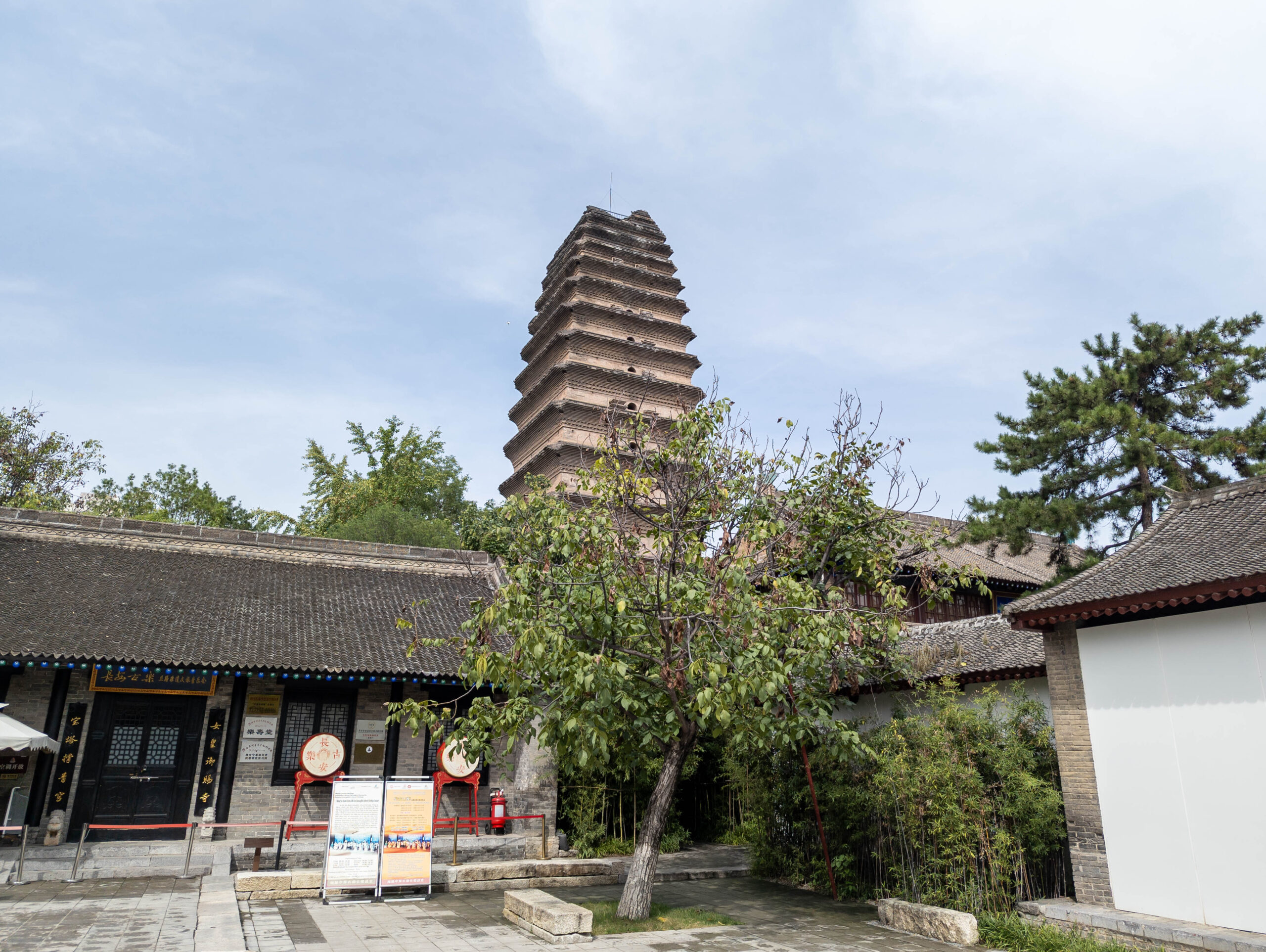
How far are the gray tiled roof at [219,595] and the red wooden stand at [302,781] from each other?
1623mm

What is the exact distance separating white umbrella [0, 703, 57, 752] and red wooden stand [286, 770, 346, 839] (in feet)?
11.3

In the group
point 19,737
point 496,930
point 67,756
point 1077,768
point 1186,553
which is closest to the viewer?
point 496,930

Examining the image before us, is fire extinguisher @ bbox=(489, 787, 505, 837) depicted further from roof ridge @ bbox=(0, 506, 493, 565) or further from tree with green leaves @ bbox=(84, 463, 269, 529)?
tree with green leaves @ bbox=(84, 463, 269, 529)

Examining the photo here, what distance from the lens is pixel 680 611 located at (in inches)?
303

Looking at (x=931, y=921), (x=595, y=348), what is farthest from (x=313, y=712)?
(x=595, y=348)

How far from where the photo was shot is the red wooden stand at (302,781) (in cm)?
1232

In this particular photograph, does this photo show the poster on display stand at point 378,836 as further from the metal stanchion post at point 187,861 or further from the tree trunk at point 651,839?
the tree trunk at point 651,839

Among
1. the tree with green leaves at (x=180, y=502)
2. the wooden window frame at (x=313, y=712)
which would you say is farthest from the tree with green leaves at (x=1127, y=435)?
the tree with green leaves at (x=180, y=502)

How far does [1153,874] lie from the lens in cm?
774

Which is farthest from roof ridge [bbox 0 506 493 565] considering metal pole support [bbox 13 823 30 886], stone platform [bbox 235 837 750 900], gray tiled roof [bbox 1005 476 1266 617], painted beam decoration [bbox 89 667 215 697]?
gray tiled roof [bbox 1005 476 1266 617]

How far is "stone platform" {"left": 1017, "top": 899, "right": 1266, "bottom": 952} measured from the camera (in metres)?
6.84

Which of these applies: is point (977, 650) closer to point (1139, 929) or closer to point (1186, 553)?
point (1186, 553)

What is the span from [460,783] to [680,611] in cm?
780

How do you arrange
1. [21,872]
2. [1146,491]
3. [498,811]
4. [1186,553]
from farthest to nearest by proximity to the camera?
[1146,491] < [498,811] < [21,872] < [1186,553]
